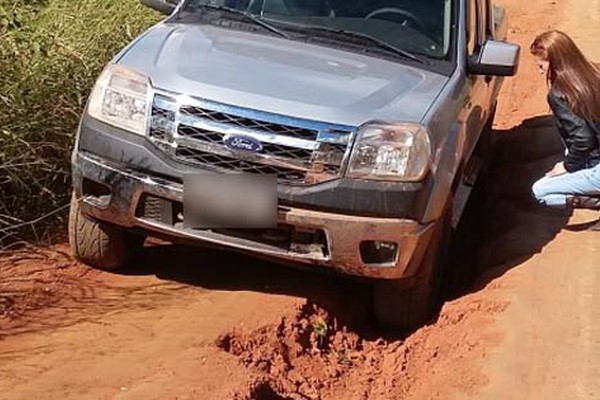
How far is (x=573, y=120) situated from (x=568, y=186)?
1.42 feet

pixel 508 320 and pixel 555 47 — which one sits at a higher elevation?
pixel 555 47

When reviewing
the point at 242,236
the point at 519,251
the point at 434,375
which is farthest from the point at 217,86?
the point at 519,251

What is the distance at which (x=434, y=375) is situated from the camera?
556 cm

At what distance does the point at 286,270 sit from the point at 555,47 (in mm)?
2394

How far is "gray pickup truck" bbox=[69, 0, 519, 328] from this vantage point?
17.0ft

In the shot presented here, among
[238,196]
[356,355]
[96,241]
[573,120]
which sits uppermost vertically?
[573,120]

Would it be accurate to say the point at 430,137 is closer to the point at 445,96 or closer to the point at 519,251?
the point at 445,96

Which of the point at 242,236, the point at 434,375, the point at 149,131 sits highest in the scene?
the point at 149,131

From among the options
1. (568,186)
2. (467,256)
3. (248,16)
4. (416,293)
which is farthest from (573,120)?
(248,16)

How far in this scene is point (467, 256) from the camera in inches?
295

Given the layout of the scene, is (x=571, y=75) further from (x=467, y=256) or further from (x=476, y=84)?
(x=467, y=256)

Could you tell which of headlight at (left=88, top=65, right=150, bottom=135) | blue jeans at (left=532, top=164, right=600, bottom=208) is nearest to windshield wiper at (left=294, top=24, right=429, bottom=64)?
headlight at (left=88, top=65, right=150, bottom=135)

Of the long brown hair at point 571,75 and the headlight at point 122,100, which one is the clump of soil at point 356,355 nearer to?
the headlight at point 122,100

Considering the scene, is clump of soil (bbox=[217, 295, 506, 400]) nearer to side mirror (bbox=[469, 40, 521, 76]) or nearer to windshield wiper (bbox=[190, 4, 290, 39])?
side mirror (bbox=[469, 40, 521, 76])
